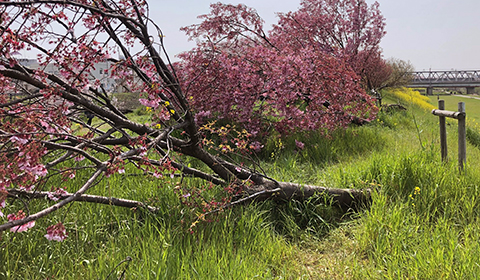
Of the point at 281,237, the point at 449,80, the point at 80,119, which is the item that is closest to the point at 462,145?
the point at 281,237

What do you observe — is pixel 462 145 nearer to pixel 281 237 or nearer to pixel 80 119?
pixel 281 237

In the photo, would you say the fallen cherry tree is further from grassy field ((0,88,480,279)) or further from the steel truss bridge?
the steel truss bridge

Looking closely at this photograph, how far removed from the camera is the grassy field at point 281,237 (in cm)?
225

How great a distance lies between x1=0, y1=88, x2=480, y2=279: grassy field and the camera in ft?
7.39

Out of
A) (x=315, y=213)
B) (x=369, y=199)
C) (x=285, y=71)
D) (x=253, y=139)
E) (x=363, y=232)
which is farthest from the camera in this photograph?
(x=253, y=139)

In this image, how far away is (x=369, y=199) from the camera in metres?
3.79

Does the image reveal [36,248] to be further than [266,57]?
No

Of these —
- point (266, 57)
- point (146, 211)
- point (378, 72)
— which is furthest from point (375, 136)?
point (378, 72)

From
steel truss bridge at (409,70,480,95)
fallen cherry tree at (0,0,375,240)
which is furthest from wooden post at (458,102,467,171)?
steel truss bridge at (409,70,480,95)

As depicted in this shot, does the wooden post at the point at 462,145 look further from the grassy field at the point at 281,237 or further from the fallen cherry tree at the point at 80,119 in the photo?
the fallen cherry tree at the point at 80,119

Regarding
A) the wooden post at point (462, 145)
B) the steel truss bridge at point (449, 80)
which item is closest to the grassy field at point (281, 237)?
the wooden post at point (462, 145)

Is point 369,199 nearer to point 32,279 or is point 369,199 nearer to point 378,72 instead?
point 32,279

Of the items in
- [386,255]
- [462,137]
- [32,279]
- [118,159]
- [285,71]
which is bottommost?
[386,255]

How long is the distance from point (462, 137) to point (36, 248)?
497cm
